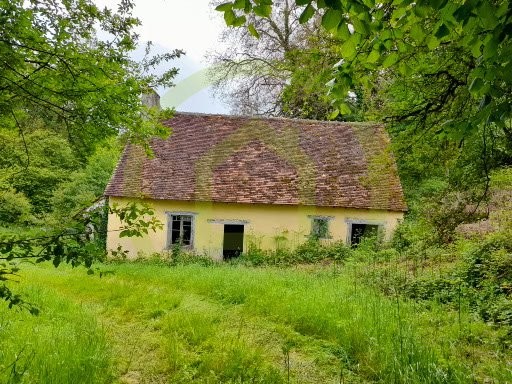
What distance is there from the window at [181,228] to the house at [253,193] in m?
0.04

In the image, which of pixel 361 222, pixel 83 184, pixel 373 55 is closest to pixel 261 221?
pixel 361 222

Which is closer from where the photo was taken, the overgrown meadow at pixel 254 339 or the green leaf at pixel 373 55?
the green leaf at pixel 373 55

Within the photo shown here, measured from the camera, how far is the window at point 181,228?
1631cm

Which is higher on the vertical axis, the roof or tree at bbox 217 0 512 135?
the roof

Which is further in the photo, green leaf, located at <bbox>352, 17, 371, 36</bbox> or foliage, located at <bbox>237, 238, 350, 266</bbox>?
foliage, located at <bbox>237, 238, 350, 266</bbox>

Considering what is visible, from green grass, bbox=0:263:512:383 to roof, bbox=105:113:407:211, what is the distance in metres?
9.45

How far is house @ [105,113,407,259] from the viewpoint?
53.0 feet

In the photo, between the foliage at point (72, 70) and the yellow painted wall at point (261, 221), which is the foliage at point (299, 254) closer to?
the yellow painted wall at point (261, 221)

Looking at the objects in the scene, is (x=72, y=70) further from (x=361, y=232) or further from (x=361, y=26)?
(x=361, y=232)

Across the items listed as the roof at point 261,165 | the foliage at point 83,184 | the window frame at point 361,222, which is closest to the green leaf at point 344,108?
the roof at point 261,165

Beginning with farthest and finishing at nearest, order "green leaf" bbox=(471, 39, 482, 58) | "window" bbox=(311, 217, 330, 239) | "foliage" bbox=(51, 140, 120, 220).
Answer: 1. "foliage" bbox=(51, 140, 120, 220)
2. "window" bbox=(311, 217, 330, 239)
3. "green leaf" bbox=(471, 39, 482, 58)

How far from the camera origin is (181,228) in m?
16.3

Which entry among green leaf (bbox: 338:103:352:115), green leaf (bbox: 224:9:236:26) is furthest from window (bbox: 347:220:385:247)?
green leaf (bbox: 224:9:236:26)

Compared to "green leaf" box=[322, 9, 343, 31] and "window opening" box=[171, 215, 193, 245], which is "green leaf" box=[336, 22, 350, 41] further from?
"window opening" box=[171, 215, 193, 245]
